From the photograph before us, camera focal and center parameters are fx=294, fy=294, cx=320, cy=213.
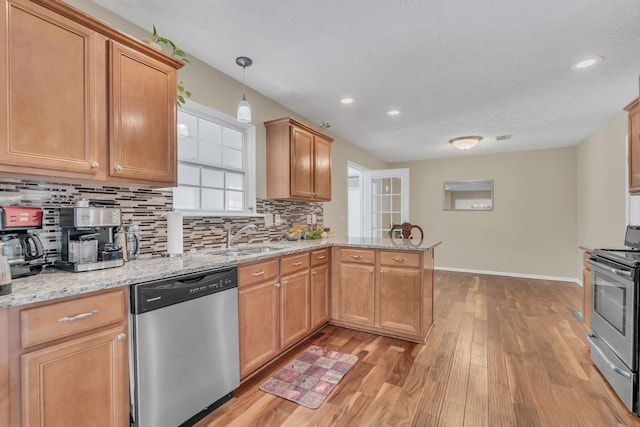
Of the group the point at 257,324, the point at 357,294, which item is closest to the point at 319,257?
the point at 357,294

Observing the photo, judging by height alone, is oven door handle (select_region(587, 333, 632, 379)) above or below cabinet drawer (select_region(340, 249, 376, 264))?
below

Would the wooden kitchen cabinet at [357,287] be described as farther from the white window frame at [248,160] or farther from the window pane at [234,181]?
the window pane at [234,181]

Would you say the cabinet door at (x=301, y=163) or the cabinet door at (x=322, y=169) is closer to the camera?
the cabinet door at (x=301, y=163)

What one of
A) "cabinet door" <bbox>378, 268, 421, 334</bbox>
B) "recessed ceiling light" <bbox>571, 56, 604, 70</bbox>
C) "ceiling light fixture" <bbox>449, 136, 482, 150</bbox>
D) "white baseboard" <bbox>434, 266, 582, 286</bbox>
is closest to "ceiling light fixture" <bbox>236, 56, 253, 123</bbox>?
"cabinet door" <bbox>378, 268, 421, 334</bbox>

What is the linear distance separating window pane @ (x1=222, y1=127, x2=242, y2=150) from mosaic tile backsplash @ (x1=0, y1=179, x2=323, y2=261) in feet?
2.02

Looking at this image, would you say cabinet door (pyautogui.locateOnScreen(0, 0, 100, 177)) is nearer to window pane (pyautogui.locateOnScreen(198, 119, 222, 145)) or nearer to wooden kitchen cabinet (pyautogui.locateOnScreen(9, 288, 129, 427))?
wooden kitchen cabinet (pyautogui.locateOnScreen(9, 288, 129, 427))

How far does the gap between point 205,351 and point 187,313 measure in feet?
0.91

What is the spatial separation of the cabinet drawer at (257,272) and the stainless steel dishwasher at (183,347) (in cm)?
9

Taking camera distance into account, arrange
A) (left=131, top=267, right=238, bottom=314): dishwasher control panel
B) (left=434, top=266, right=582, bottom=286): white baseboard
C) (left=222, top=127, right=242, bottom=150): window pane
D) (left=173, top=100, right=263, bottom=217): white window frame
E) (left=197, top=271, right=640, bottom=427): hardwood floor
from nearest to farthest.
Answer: (left=131, top=267, right=238, bottom=314): dishwasher control panel → (left=197, top=271, right=640, bottom=427): hardwood floor → (left=173, top=100, right=263, bottom=217): white window frame → (left=222, top=127, right=242, bottom=150): window pane → (left=434, top=266, right=582, bottom=286): white baseboard

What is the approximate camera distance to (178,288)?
1569 millimetres

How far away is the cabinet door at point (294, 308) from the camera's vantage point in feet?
7.86

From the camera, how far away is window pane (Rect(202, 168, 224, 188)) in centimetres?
267

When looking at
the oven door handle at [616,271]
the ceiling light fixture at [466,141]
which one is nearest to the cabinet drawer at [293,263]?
the oven door handle at [616,271]

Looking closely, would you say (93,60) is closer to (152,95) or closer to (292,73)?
(152,95)
